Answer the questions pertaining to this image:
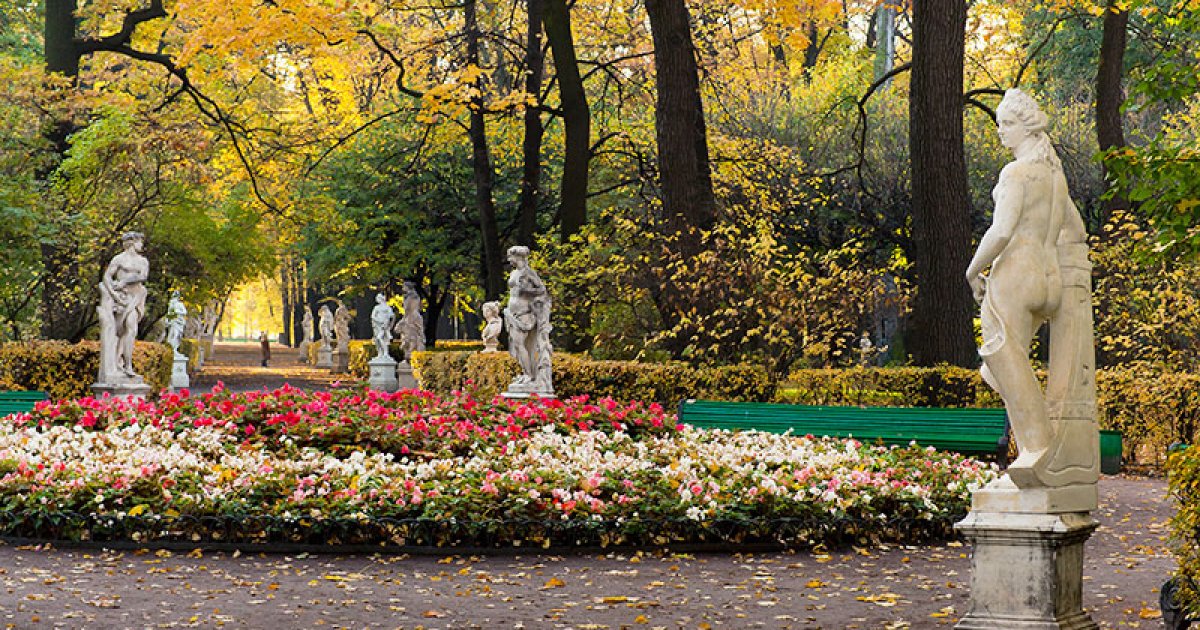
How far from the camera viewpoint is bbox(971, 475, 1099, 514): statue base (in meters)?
6.93

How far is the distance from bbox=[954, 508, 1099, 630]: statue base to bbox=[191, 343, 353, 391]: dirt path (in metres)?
21.1

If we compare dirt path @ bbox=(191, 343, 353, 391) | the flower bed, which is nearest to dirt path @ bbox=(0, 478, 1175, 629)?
the flower bed

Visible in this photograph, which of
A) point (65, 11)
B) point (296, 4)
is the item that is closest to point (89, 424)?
point (296, 4)

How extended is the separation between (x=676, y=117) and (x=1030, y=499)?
1308 centimetres

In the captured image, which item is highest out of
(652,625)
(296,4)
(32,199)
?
(296,4)

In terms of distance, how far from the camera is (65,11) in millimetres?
27672

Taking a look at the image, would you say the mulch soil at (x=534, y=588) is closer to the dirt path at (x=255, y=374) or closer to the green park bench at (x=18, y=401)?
the green park bench at (x=18, y=401)

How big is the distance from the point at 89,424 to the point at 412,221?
856 inches

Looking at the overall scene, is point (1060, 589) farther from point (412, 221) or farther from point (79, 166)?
point (412, 221)

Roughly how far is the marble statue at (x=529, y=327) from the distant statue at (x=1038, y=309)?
1262 centimetres

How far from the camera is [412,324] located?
36.8 m

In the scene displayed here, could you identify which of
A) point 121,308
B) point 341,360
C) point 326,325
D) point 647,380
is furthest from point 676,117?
point 326,325

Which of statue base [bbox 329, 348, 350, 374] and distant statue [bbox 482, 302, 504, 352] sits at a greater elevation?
distant statue [bbox 482, 302, 504, 352]

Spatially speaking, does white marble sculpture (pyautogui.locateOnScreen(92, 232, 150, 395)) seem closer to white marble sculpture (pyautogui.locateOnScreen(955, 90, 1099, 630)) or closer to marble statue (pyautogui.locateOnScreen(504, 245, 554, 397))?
marble statue (pyautogui.locateOnScreen(504, 245, 554, 397))
